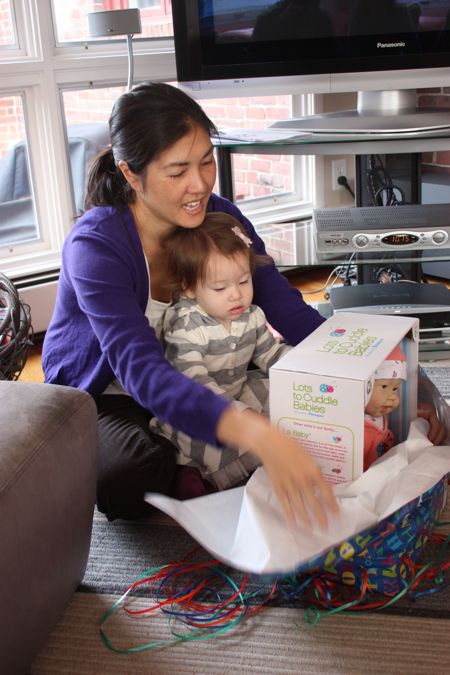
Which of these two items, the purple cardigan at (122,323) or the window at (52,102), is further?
the window at (52,102)

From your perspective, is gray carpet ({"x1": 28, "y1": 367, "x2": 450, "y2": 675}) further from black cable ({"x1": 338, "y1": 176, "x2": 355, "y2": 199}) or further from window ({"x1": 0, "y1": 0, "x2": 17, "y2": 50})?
black cable ({"x1": 338, "y1": 176, "x2": 355, "y2": 199})

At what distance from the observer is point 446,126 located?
2.12 meters

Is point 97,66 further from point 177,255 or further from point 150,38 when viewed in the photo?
point 177,255

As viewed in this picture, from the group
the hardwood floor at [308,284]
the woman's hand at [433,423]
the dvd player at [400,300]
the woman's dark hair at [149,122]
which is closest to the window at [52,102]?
the hardwood floor at [308,284]

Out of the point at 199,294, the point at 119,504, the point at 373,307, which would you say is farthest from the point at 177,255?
the point at 373,307

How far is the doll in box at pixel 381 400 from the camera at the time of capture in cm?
136

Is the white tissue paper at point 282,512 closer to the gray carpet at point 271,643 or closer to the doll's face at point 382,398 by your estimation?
the doll's face at point 382,398

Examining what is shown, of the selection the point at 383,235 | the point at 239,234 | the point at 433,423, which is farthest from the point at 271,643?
the point at 383,235

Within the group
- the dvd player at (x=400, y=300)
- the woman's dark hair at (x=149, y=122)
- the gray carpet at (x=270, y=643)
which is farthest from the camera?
the dvd player at (x=400, y=300)

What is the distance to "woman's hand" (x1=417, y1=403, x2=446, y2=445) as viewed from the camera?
1452mm

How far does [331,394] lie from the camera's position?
1.22 metres

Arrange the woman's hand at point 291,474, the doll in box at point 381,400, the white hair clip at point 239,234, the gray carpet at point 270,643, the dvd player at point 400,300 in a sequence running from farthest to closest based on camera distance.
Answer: the dvd player at point 400,300
the white hair clip at point 239,234
the doll in box at point 381,400
the gray carpet at point 270,643
the woman's hand at point 291,474

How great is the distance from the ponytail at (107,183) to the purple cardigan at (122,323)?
43 mm

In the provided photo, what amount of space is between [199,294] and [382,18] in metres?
1.05
